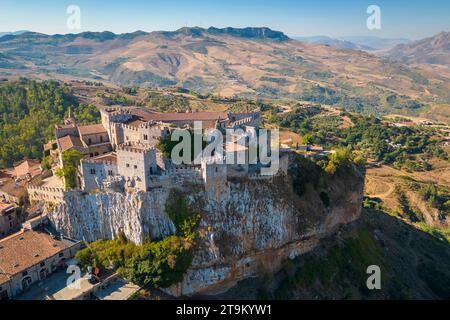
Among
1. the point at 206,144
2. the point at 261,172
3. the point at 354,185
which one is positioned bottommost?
the point at 354,185

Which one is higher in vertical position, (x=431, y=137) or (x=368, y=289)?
(x=431, y=137)

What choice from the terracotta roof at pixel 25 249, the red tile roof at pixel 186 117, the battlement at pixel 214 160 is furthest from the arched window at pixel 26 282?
the red tile roof at pixel 186 117

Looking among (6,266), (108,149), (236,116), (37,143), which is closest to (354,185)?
(236,116)

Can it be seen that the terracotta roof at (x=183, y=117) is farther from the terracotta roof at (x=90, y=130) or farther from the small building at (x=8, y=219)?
the small building at (x=8, y=219)

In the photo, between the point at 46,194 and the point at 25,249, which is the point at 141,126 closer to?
the point at 46,194

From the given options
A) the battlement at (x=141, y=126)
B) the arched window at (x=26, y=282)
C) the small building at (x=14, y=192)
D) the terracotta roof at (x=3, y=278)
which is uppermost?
the battlement at (x=141, y=126)

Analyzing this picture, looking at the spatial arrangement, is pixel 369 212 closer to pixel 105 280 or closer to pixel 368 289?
pixel 368 289

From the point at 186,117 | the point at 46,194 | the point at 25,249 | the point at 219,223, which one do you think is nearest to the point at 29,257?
the point at 25,249
